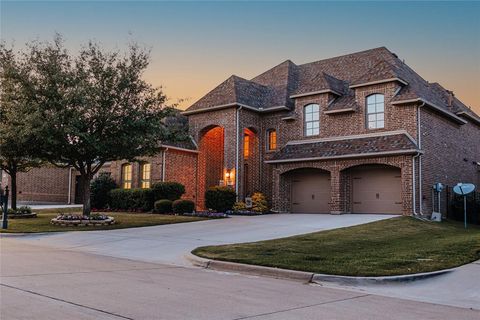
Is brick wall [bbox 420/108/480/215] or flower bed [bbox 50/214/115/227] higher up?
brick wall [bbox 420/108/480/215]

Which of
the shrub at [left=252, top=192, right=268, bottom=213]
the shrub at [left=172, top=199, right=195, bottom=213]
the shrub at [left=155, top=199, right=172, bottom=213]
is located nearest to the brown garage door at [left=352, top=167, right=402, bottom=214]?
the shrub at [left=252, top=192, right=268, bottom=213]

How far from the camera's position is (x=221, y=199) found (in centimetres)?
2692

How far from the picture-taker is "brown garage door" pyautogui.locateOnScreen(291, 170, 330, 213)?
86.9ft

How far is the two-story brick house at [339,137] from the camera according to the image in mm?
23578

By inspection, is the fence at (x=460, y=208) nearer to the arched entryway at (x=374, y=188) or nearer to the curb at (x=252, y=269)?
the arched entryway at (x=374, y=188)

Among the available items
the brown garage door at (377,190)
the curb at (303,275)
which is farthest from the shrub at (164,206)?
the curb at (303,275)

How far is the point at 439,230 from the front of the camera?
19.1m

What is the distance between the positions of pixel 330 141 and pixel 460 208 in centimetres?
758

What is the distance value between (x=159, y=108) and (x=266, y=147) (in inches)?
388

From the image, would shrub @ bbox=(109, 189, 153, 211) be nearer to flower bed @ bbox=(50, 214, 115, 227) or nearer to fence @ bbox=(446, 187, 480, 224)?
flower bed @ bbox=(50, 214, 115, 227)

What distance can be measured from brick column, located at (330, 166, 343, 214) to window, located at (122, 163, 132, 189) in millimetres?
13784

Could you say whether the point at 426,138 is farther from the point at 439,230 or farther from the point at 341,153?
the point at 439,230

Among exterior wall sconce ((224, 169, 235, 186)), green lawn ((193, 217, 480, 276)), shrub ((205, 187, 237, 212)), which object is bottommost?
green lawn ((193, 217, 480, 276))

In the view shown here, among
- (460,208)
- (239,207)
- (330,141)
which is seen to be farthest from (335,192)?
(460,208)
